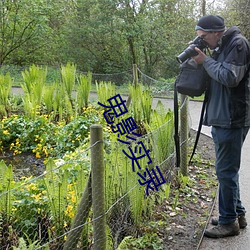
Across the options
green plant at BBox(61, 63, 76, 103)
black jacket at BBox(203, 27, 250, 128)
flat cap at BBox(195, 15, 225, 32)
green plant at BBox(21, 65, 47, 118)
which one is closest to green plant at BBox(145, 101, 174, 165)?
black jacket at BBox(203, 27, 250, 128)

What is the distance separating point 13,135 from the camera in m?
6.04

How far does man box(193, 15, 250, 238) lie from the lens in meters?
2.84

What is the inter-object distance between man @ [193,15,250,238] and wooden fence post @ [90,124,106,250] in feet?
3.63

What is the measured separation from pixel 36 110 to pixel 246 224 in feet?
14.3

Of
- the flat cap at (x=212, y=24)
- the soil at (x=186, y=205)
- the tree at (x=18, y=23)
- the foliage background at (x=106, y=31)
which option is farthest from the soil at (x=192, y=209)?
the tree at (x=18, y=23)

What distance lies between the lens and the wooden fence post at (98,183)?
93.3 inches

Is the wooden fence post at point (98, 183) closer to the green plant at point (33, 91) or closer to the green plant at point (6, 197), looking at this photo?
the green plant at point (6, 197)

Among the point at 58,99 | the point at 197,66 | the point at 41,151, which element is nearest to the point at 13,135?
the point at 41,151

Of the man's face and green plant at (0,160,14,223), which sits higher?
the man's face

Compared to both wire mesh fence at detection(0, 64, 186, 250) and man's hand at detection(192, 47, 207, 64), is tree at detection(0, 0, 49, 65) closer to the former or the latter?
wire mesh fence at detection(0, 64, 186, 250)

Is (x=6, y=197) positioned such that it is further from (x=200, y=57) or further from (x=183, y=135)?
(x=183, y=135)

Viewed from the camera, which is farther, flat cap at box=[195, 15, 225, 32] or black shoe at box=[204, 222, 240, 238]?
black shoe at box=[204, 222, 240, 238]

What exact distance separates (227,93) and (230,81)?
0.18m

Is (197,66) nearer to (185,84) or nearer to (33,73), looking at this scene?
(185,84)
